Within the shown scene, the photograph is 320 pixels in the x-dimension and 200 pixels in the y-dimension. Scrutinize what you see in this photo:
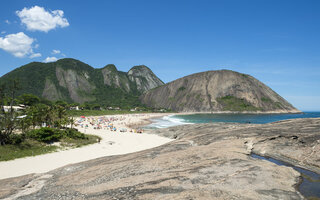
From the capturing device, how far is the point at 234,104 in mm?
177750

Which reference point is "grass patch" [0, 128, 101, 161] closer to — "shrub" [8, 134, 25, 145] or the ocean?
"shrub" [8, 134, 25, 145]

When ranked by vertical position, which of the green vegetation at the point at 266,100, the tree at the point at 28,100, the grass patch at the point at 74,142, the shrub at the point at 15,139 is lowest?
the grass patch at the point at 74,142

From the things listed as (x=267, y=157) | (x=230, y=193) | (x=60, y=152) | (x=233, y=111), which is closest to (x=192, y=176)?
(x=230, y=193)

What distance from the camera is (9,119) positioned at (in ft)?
82.5

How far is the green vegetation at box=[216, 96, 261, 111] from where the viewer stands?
172 meters

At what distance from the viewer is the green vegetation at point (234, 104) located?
564 ft

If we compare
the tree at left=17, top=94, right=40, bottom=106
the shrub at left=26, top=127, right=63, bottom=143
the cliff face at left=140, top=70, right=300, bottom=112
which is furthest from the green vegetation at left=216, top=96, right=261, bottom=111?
the shrub at left=26, top=127, right=63, bottom=143

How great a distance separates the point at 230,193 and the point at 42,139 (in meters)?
27.6

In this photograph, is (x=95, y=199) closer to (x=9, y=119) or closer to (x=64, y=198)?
(x=64, y=198)

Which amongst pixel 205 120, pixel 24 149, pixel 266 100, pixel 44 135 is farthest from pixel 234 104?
pixel 24 149

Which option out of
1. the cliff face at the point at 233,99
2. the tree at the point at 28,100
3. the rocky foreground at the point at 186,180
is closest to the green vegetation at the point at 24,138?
the rocky foreground at the point at 186,180

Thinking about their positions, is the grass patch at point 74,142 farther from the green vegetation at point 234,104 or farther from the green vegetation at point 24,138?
the green vegetation at point 234,104

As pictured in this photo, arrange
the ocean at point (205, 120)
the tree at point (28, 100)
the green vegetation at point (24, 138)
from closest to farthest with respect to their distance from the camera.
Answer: the green vegetation at point (24, 138) < the ocean at point (205, 120) < the tree at point (28, 100)

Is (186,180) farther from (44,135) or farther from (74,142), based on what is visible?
(44,135)
